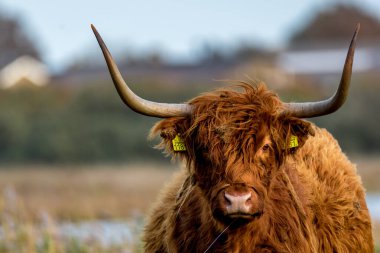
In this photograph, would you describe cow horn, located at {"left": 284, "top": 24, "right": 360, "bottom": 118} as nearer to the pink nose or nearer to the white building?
the pink nose

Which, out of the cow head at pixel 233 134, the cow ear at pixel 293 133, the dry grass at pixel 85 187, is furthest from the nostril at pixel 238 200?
the dry grass at pixel 85 187

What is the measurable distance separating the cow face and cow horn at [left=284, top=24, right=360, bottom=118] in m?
0.09

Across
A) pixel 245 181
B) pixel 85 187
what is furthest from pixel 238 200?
pixel 85 187

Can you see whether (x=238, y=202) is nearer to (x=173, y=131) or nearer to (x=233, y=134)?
(x=233, y=134)

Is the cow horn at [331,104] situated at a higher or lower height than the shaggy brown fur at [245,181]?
higher

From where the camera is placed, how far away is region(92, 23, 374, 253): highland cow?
7.01 metres

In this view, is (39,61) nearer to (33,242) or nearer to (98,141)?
(98,141)

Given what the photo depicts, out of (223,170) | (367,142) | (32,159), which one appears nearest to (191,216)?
(223,170)

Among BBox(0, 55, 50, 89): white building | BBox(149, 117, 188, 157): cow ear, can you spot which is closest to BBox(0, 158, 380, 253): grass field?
BBox(149, 117, 188, 157): cow ear

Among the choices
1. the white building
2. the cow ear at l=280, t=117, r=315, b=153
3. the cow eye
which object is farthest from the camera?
the white building

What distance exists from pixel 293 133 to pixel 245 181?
28.9 inches

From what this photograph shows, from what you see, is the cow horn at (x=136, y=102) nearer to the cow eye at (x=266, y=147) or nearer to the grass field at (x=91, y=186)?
the cow eye at (x=266, y=147)

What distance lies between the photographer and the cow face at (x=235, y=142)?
22.9 ft

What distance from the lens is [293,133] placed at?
7508 millimetres
